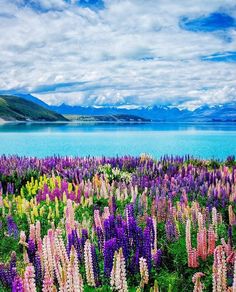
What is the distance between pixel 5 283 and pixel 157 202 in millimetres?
3722

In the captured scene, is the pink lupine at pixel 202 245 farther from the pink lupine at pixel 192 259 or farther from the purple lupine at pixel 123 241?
the purple lupine at pixel 123 241

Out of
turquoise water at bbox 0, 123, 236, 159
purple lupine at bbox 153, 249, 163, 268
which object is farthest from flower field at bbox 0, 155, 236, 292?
turquoise water at bbox 0, 123, 236, 159

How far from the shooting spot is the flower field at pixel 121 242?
4.23 metres

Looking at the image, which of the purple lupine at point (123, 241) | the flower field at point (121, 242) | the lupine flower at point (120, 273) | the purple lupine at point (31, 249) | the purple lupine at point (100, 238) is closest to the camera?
the lupine flower at point (120, 273)

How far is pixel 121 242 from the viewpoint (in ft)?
17.7

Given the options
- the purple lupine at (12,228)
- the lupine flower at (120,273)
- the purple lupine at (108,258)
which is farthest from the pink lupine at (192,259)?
the purple lupine at (12,228)

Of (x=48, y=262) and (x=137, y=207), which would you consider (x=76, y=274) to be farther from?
(x=137, y=207)

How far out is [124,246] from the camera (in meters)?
5.32

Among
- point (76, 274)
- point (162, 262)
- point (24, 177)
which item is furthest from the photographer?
point (24, 177)

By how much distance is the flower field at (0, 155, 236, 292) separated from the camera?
166 inches

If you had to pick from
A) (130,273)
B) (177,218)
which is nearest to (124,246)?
(130,273)

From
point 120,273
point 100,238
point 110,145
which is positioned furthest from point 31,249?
Result: point 110,145

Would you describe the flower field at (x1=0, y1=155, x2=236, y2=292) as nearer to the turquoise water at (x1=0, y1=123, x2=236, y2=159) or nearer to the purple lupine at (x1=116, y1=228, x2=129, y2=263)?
the purple lupine at (x1=116, y1=228, x2=129, y2=263)

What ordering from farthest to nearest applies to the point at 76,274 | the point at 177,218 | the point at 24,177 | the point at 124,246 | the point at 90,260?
the point at 24,177 < the point at 177,218 < the point at 124,246 < the point at 90,260 < the point at 76,274
